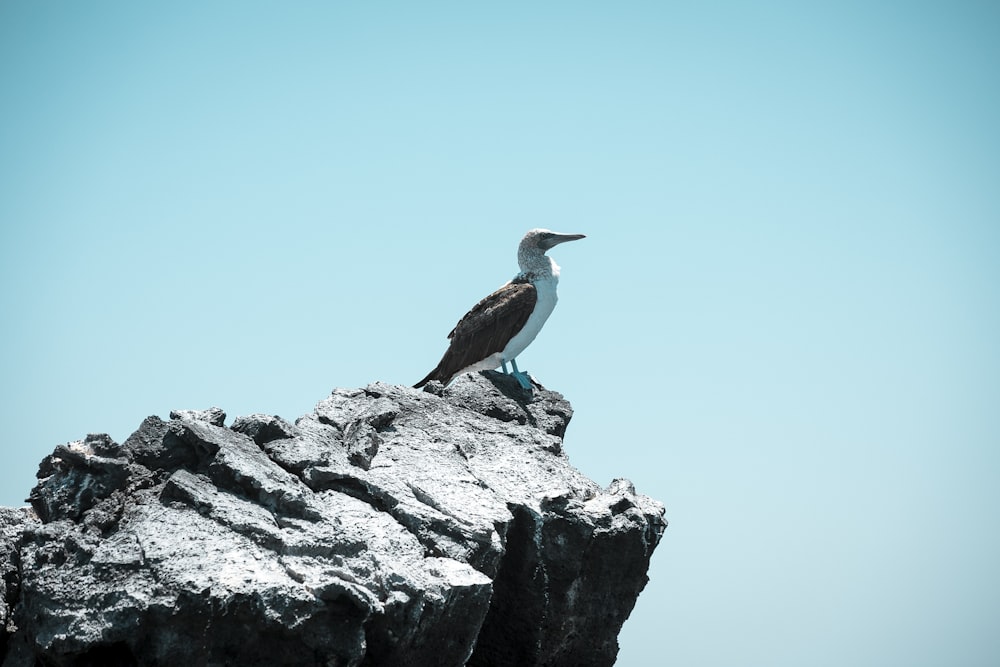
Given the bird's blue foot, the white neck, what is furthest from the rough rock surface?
the white neck

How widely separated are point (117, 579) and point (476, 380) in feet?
17.1

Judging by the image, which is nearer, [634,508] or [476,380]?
[634,508]

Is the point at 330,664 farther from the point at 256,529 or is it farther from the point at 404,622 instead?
the point at 256,529

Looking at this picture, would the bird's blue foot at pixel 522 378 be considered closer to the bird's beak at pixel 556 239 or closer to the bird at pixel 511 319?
the bird at pixel 511 319

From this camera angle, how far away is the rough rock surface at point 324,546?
7031 mm

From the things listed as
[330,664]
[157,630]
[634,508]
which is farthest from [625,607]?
[157,630]

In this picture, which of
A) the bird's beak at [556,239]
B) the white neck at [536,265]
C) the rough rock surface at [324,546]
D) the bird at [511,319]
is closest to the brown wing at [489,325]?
the bird at [511,319]

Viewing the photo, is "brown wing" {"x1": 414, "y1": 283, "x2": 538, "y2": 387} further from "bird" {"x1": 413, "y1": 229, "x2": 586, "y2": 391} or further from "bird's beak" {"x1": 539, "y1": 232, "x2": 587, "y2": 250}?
"bird's beak" {"x1": 539, "y1": 232, "x2": 587, "y2": 250}

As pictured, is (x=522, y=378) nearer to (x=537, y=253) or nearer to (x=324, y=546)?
(x=537, y=253)

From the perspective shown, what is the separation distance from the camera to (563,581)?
9.66 meters

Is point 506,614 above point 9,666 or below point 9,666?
above

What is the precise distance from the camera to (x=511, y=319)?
12.5 metres

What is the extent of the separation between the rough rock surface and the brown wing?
1.76m

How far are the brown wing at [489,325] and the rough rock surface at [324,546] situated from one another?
1763mm
